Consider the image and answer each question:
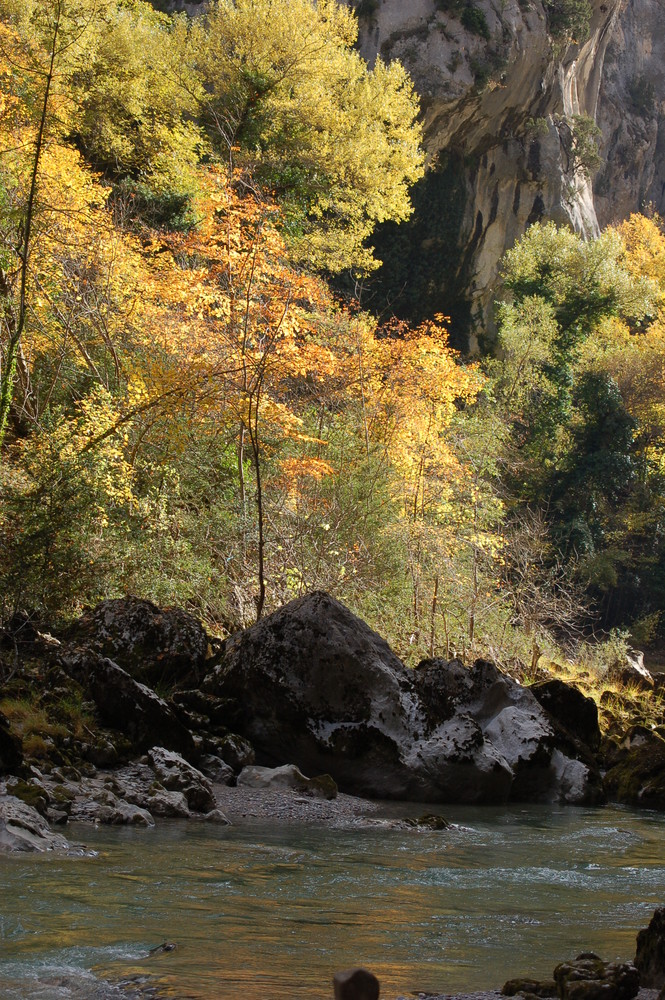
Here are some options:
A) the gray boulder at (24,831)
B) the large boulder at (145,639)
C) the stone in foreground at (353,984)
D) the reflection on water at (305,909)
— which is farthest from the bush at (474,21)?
the stone in foreground at (353,984)

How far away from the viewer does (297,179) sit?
1104 inches

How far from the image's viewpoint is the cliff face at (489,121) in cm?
3525

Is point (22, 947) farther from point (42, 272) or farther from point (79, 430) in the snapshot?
point (42, 272)

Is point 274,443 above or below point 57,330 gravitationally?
below

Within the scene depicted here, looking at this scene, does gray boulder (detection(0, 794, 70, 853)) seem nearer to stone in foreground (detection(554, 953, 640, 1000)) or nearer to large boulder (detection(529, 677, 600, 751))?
stone in foreground (detection(554, 953, 640, 1000))

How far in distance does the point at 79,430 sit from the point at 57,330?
3.81 meters

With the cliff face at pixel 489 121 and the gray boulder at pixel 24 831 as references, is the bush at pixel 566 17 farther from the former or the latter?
the gray boulder at pixel 24 831

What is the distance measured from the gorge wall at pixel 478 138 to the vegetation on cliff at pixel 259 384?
2.83 metres

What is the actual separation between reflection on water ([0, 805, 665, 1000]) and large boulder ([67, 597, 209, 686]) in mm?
3454

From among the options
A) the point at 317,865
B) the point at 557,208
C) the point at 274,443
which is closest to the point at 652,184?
the point at 557,208

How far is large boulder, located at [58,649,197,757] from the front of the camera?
10.1 metres

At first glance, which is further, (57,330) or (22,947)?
(57,330)

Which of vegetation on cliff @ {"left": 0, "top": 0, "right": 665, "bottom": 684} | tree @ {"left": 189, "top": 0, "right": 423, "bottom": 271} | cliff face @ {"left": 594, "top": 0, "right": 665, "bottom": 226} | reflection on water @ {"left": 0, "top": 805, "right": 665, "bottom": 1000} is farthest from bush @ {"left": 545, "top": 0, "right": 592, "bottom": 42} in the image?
reflection on water @ {"left": 0, "top": 805, "right": 665, "bottom": 1000}

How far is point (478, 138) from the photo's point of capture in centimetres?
3712
